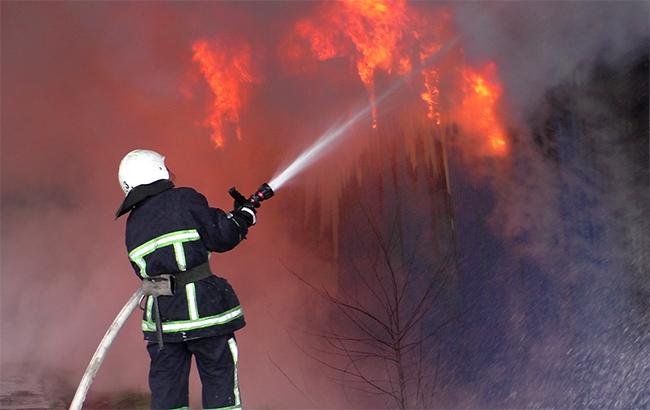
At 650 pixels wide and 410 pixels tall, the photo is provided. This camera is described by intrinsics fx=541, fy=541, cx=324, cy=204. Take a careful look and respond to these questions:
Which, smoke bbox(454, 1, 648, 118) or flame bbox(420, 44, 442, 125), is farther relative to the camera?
flame bbox(420, 44, 442, 125)

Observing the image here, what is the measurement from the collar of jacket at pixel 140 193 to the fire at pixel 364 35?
4.36m

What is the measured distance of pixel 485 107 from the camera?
6.68 m

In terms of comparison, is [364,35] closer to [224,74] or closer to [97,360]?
[224,74]

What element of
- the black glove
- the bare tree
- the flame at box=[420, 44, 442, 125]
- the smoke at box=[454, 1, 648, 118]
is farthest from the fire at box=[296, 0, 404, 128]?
the black glove

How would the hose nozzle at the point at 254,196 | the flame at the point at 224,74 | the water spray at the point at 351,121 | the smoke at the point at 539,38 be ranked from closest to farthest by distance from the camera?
the hose nozzle at the point at 254,196, the smoke at the point at 539,38, the water spray at the point at 351,121, the flame at the point at 224,74

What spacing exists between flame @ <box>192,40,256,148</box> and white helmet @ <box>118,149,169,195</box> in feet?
13.8

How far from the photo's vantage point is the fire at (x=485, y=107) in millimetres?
6668

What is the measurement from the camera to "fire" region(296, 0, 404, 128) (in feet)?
22.3

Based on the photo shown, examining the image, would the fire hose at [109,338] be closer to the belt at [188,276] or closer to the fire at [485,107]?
the belt at [188,276]

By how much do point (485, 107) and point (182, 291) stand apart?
4939 mm

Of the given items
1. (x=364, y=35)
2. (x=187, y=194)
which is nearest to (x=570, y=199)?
(x=364, y=35)

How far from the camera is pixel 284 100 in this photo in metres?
7.13

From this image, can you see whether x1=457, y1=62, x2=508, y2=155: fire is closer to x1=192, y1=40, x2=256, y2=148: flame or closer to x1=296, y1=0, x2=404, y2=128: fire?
x1=296, y1=0, x2=404, y2=128: fire

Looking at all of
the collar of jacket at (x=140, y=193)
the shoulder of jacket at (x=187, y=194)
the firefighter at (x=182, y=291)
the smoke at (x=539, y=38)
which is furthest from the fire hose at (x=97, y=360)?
the smoke at (x=539, y=38)
